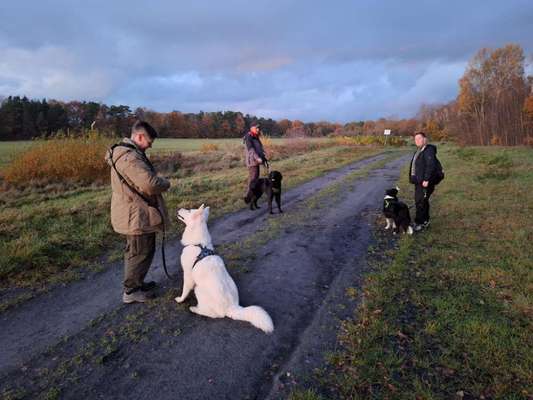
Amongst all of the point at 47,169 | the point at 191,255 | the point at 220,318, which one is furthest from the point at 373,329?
the point at 47,169

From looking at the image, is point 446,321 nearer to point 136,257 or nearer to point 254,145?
point 136,257

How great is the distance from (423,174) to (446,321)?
13.5 feet

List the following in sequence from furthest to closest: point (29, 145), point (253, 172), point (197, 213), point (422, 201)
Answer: point (29, 145)
point (253, 172)
point (422, 201)
point (197, 213)

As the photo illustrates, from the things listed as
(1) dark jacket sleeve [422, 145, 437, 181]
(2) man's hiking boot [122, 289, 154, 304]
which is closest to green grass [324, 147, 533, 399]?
(1) dark jacket sleeve [422, 145, 437, 181]

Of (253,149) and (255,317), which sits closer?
(255,317)

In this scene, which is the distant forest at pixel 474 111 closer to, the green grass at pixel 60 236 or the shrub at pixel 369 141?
the shrub at pixel 369 141

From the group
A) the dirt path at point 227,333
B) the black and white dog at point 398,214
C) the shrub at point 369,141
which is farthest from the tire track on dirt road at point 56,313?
the shrub at point 369,141

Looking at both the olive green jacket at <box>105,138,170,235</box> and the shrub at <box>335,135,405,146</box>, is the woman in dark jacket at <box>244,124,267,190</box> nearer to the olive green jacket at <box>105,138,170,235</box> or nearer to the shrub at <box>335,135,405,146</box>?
the olive green jacket at <box>105,138,170,235</box>

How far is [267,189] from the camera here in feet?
30.1

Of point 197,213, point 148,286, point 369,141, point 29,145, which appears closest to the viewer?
point 197,213

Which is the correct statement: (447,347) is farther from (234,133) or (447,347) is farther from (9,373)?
(234,133)

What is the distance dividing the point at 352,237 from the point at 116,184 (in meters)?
4.90

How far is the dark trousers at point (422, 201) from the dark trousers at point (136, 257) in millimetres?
5838

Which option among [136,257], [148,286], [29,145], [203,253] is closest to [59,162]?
[29,145]
